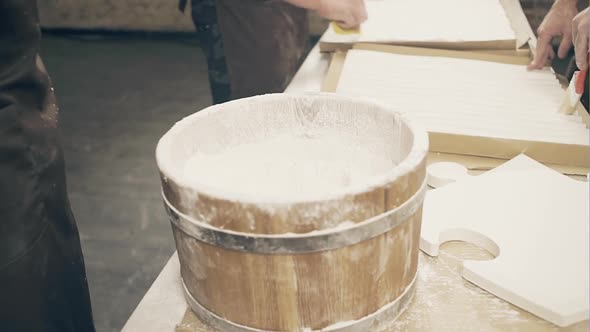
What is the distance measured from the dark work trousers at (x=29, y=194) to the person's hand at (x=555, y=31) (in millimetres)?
1364

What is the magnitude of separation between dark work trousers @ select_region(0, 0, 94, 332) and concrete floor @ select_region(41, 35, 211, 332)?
1.30 m

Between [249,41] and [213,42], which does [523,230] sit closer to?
[249,41]

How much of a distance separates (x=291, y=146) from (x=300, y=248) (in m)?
0.29

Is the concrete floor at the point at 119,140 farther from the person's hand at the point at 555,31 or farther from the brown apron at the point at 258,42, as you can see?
the person's hand at the point at 555,31

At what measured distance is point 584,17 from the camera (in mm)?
1376

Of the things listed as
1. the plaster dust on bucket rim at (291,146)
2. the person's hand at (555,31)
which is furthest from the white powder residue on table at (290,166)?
the person's hand at (555,31)

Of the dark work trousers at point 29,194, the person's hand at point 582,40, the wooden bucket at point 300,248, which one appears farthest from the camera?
the person's hand at point 582,40

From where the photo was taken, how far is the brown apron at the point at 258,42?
234 cm

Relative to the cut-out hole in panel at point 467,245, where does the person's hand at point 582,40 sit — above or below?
above

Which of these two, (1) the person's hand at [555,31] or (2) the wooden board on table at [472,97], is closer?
(2) the wooden board on table at [472,97]

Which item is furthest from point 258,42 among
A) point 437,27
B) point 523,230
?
point 523,230

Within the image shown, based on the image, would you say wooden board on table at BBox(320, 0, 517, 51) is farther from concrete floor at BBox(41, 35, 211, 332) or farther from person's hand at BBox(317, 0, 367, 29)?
concrete floor at BBox(41, 35, 211, 332)

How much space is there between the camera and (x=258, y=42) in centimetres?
240

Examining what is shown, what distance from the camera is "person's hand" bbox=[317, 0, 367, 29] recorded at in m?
1.88
